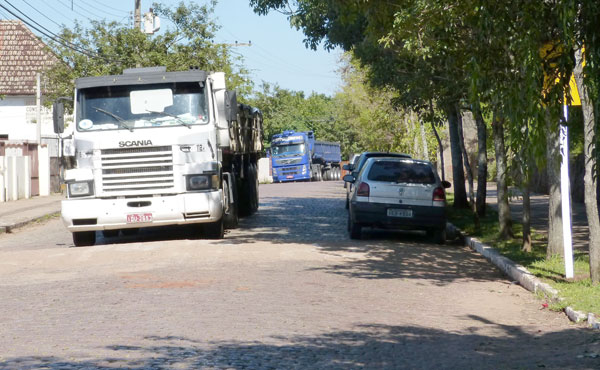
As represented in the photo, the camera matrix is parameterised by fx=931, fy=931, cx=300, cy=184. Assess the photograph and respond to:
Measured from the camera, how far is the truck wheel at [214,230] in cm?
1801

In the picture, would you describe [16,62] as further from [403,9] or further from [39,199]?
[403,9]

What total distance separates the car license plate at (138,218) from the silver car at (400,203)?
3991 mm

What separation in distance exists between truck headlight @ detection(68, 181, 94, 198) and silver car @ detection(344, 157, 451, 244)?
5013 mm

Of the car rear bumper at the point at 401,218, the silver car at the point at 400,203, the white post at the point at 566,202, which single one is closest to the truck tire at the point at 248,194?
the silver car at the point at 400,203

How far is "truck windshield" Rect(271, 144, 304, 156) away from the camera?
6375 cm

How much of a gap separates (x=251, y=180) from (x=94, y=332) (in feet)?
56.7

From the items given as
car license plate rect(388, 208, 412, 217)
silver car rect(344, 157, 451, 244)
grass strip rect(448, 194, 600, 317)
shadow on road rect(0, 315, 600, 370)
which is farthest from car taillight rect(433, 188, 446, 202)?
shadow on road rect(0, 315, 600, 370)

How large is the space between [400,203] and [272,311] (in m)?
8.68

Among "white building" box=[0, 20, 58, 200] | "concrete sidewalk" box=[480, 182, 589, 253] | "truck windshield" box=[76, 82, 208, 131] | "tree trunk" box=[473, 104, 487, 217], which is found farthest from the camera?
"white building" box=[0, 20, 58, 200]

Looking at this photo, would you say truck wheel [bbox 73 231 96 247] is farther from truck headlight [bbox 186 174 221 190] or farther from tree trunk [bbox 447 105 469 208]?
tree trunk [bbox 447 105 469 208]

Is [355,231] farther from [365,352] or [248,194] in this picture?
[365,352]

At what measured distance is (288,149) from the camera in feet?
209

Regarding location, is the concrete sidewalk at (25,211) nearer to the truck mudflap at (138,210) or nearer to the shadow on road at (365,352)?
the truck mudflap at (138,210)

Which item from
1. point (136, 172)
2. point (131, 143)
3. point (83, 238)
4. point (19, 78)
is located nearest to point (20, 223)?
point (83, 238)
